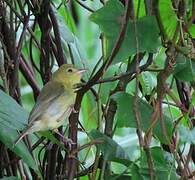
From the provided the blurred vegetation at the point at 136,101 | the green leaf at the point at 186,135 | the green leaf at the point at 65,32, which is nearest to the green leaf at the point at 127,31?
the blurred vegetation at the point at 136,101

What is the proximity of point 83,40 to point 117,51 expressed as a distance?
1716 mm

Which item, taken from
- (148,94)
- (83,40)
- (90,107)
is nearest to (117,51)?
(148,94)

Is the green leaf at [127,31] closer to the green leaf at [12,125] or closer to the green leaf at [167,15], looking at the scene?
the green leaf at [167,15]

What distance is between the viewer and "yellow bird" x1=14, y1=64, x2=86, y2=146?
1.25 m

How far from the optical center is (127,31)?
3.58 ft

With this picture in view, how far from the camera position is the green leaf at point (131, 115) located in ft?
3.74

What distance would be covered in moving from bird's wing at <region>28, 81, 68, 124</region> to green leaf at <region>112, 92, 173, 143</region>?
0.19 meters

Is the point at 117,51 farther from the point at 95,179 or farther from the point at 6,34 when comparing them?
the point at 6,34

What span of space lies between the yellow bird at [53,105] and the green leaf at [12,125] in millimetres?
14

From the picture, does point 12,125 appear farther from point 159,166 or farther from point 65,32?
point 65,32

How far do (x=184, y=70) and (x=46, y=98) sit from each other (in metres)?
0.31

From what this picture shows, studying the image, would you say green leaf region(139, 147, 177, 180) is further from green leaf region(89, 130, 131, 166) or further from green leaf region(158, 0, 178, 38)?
green leaf region(158, 0, 178, 38)

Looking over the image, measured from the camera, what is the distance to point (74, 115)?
45.1 inches

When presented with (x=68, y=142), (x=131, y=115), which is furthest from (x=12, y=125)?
(x=131, y=115)
